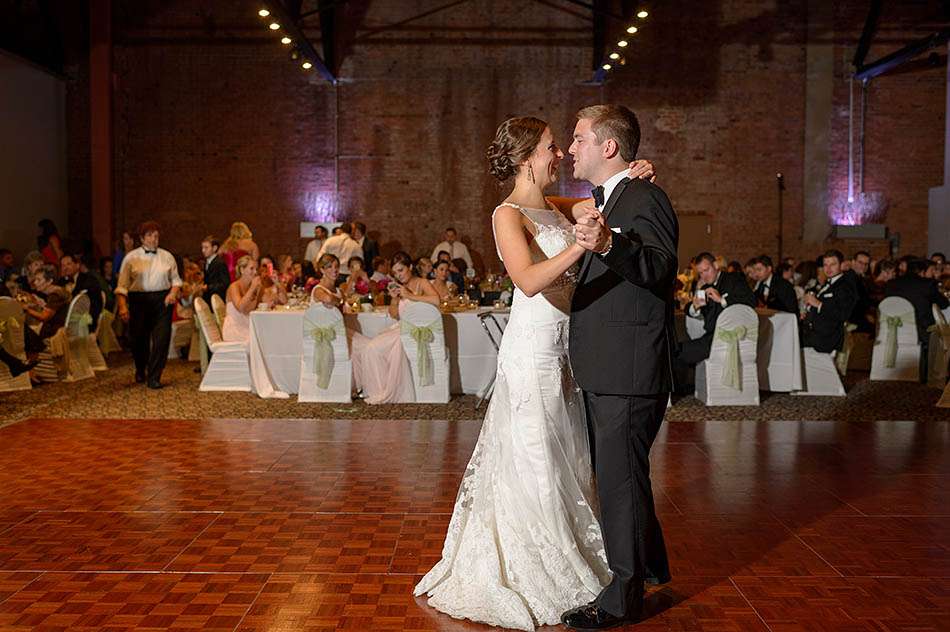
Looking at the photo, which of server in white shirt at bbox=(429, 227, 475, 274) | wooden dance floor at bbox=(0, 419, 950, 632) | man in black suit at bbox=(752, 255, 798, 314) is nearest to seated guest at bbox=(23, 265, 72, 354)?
wooden dance floor at bbox=(0, 419, 950, 632)

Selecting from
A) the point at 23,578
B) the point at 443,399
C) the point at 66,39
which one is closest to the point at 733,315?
the point at 443,399

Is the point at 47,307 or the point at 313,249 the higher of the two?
the point at 313,249

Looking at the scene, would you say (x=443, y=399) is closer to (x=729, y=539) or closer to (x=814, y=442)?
(x=814, y=442)

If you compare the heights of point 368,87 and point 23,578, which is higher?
point 368,87

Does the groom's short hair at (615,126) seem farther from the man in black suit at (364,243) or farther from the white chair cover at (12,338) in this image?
the man in black suit at (364,243)

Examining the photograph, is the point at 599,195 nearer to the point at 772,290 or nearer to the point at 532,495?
the point at 532,495

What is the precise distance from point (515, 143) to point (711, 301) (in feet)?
16.2

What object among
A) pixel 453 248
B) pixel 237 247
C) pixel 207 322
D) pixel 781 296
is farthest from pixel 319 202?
pixel 781 296

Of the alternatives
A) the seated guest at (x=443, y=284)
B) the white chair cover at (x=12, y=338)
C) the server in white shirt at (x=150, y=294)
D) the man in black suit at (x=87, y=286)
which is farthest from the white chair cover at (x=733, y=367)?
the man in black suit at (x=87, y=286)

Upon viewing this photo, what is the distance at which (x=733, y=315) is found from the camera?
737cm

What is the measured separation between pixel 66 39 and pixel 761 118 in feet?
37.6

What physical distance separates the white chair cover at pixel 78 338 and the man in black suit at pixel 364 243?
15.3 ft

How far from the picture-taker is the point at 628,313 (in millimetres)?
2770

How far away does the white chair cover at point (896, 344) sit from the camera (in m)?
8.68
